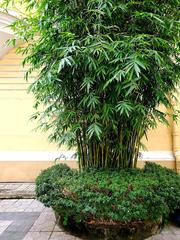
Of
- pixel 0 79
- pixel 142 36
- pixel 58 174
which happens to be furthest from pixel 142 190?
pixel 0 79

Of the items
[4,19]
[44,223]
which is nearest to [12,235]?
[44,223]

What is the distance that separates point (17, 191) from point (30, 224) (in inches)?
56.6

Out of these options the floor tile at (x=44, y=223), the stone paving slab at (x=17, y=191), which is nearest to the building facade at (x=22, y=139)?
the stone paving slab at (x=17, y=191)

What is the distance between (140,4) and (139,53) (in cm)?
70

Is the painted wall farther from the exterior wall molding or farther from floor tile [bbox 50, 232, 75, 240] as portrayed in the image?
floor tile [bbox 50, 232, 75, 240]

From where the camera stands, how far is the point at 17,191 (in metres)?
4.84

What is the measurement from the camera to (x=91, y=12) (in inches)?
117

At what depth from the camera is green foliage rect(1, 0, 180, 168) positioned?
2.74 m

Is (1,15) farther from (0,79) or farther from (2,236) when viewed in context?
(2,236)

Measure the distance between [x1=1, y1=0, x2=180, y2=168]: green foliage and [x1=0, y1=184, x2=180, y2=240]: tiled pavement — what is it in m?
0.91

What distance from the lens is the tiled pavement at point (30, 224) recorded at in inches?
121

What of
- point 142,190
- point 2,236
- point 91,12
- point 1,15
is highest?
point 1,15

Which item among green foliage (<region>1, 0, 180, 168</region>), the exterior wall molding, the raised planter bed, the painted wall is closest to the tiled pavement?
the raised planter bed

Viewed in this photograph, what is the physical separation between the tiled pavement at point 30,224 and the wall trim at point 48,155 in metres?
1.14
